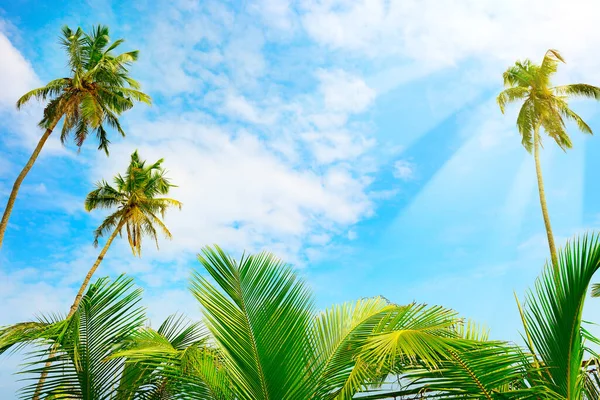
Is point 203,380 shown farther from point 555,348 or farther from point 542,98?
point 542,98

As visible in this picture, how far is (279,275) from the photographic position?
340cm

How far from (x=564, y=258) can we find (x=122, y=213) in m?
22.0

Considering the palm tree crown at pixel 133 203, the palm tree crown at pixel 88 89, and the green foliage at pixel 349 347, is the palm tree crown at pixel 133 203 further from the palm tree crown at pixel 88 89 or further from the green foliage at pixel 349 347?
the green foliage at pixel 349 347

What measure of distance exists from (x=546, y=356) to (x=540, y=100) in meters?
20.1

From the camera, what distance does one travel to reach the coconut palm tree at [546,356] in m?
2.71

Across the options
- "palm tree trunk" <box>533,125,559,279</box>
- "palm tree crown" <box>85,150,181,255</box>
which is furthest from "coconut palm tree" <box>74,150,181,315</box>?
"palm tree trunk" <box>533,125,559,279</box>

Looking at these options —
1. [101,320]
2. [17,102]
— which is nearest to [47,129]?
[17,102]

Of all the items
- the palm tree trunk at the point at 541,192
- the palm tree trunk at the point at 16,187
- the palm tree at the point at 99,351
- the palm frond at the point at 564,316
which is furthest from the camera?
the palm tree trunk at the point at 541,192

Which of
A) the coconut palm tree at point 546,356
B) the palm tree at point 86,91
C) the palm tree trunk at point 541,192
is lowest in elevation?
the coconut palm tree at point 546,356

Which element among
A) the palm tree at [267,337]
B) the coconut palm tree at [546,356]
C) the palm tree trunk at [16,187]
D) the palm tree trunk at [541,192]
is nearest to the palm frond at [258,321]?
the palm tree at [267,337]

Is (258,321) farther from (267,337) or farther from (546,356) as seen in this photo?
(546,356)

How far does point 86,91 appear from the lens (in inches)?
684

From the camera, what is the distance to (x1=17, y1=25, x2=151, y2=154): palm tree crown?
1702cm

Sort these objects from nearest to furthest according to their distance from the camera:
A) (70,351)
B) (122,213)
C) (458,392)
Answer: (458,392), (70,351), (122,213)
